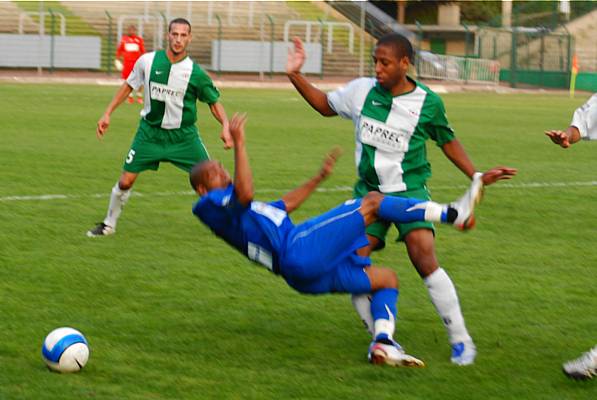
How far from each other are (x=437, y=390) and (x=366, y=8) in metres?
46.2

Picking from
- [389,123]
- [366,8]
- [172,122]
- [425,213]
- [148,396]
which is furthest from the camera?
[366,8]

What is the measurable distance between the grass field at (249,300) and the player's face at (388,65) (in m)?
1.54

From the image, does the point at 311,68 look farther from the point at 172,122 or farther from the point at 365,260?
the point at 365,260

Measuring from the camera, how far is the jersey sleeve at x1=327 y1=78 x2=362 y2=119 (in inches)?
269

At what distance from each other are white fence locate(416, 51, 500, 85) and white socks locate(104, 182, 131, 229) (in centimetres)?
3661

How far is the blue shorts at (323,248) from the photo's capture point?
6.04m

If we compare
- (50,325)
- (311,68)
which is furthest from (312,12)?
(50,325)

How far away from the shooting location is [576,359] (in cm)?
630

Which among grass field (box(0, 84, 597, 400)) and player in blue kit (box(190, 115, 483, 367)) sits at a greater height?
player in blue kit (box(190, 115, 483, 367))

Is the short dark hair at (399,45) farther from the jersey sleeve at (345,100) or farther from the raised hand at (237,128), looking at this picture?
the raised hand at (237,128)

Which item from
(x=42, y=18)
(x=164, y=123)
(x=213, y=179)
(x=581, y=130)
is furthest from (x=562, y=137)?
(x=42, y=18)

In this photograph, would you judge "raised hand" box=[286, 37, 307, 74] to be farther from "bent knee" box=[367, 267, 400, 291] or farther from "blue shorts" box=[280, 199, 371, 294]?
"bent knee" box=[367, 267, 400, 291]

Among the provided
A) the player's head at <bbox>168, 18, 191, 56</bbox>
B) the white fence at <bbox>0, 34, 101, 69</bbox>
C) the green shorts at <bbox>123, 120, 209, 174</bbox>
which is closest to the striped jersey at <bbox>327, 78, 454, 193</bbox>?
the player's head at <bbox>168, 18, 191, 56</bbox>

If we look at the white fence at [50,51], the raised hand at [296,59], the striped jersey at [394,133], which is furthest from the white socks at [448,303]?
the white fence at [50,51]
